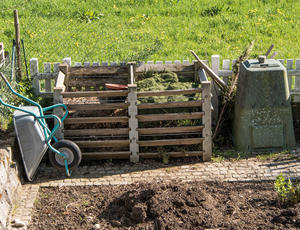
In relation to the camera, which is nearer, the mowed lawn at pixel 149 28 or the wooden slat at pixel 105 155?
the wooden slat at pixel 105 155

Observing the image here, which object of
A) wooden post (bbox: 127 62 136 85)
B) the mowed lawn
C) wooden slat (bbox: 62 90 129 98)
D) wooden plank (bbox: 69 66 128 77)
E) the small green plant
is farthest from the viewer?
the mowed lawn

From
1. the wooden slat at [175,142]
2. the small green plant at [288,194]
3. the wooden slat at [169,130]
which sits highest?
the wooden slat at [169,130]

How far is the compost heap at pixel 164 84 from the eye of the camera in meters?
8.02

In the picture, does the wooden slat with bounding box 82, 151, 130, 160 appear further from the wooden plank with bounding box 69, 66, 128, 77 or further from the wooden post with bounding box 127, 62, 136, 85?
the wooden plank with bounding box 69, 66, 128, 77

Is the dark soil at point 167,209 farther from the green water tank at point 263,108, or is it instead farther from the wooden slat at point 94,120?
the green water tank at point 263,108

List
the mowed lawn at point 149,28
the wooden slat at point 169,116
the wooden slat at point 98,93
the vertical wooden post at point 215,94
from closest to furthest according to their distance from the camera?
the wooden slat at point 98,93
the wooden slat at point 169,116
the vertical wooden post at point 215,94
the mowed lawn at point 149,28

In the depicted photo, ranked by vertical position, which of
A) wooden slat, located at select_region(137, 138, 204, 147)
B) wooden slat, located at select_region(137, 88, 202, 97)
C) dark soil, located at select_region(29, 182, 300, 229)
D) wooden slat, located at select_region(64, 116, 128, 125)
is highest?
wooden slat, located at select_region(137, 88, 202, 97)

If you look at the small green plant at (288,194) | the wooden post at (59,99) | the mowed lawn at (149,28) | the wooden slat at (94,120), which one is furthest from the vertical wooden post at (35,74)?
the small green plant at (288,194)

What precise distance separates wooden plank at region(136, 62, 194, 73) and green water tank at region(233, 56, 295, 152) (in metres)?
0.94

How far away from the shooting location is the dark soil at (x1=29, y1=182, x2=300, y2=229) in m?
6.12

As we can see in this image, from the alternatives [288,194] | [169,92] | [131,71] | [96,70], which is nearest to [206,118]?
[169,92]

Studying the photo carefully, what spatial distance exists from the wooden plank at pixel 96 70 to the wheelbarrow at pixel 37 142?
116 cm

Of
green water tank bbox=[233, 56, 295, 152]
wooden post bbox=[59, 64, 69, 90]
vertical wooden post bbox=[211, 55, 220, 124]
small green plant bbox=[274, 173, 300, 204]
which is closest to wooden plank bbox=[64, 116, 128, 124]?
wooden post bbox=[59, 64, 69, 90]

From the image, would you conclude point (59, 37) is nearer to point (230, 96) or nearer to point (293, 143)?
point (230, 96)
